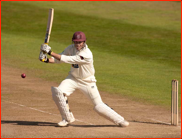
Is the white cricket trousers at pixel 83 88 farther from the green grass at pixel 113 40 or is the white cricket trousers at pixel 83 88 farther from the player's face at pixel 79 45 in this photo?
the green grass at pixel 113 40

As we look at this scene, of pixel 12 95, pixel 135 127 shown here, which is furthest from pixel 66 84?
pixel 12 95

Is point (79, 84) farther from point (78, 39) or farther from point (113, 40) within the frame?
point (113, 40)

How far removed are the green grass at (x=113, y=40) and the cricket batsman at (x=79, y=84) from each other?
3.23 m

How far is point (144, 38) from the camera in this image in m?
23.1

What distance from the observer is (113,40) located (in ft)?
74.7

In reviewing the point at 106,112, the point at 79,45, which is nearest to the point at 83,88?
the point at 106,112

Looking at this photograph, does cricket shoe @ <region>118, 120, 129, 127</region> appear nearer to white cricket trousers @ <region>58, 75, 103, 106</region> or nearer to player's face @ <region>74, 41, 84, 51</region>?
white cricket trousers @ <region>58, 75, 103, 106</region>

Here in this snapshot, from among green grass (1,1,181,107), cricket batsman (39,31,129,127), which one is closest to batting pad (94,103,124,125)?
cricket batsman (39,31,129,127)

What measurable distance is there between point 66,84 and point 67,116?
27.7 inches

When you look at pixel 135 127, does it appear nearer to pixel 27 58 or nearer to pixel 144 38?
pixel 27 58

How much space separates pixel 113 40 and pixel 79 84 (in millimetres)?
12953

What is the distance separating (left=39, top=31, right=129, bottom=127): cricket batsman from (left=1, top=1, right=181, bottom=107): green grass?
127 inches

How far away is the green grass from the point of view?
15453 mm

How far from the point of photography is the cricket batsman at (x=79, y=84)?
9.74m
